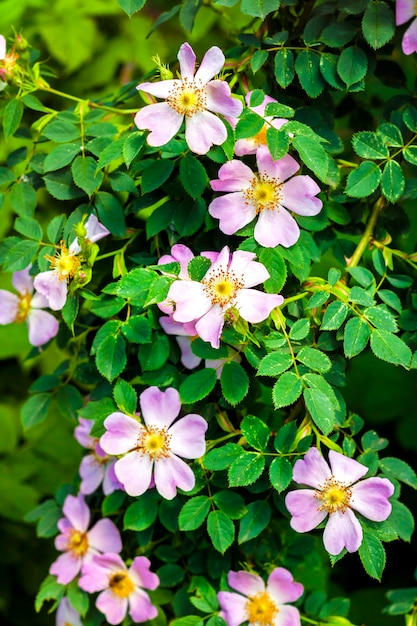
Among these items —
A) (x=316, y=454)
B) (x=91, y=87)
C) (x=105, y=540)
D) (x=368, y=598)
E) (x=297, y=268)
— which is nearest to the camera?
(x=316, y=454)

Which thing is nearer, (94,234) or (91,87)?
(94,234)

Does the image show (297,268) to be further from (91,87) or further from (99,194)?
(91,87)

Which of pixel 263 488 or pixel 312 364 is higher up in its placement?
pixel 312 364

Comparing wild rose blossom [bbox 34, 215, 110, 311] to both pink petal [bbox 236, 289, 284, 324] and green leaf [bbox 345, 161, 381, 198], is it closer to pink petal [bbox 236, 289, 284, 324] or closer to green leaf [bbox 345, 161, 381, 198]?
pink petal [bbox 236, 289, 284, 324]

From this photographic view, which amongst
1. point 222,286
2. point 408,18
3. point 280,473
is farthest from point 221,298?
point 408,18

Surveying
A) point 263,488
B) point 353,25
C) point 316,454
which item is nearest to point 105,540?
point 263,488

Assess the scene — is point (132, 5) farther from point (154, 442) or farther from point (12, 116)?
point (154, 442)
